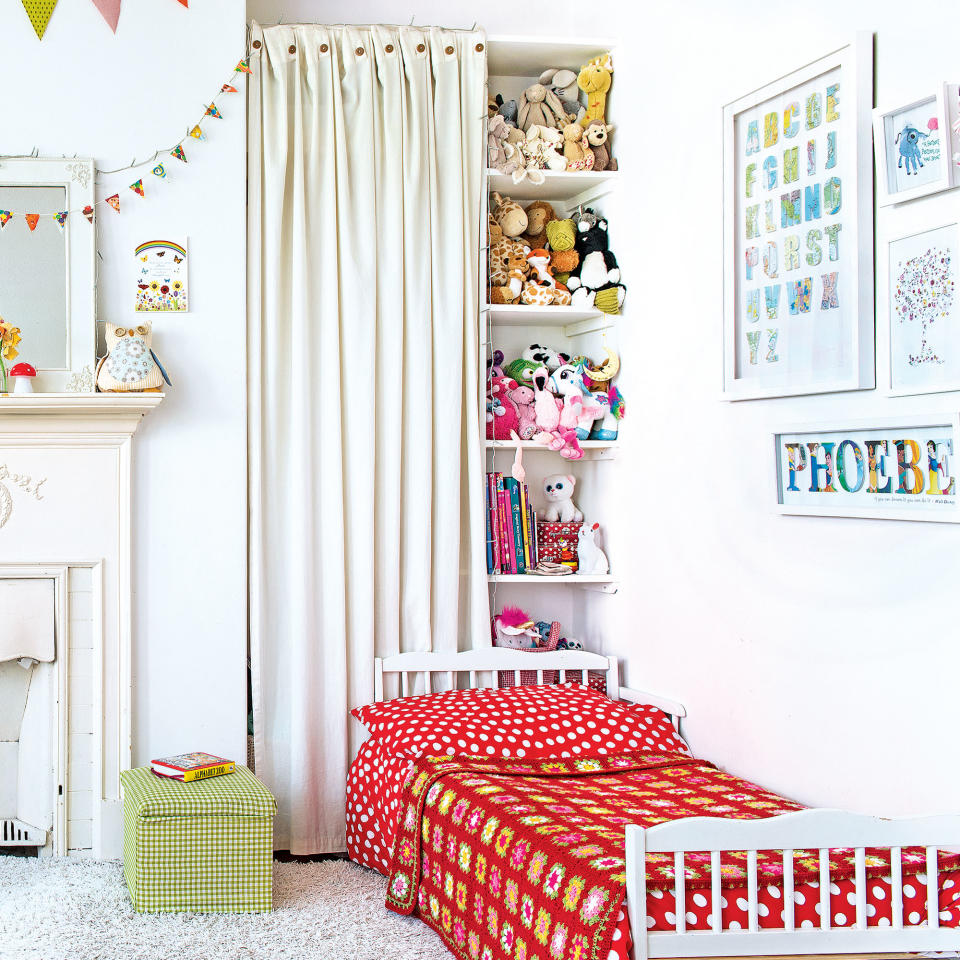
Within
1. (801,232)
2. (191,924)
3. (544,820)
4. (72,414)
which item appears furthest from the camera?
(72,414)

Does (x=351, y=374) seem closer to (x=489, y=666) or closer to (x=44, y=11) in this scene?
(x=489, y=666)

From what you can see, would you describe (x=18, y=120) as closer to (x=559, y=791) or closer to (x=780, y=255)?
(x=780, y=255)

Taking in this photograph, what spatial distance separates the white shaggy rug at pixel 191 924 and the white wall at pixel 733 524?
0.88 metres

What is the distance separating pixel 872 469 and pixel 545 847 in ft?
2.99

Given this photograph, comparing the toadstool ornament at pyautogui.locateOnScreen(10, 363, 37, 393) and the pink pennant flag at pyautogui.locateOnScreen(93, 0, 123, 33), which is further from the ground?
the pink pennant flag at pyautogui.locateOnScreen(93, 0, 123, 33)

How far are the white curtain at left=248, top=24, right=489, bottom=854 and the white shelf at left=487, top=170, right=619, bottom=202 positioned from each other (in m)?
0.13

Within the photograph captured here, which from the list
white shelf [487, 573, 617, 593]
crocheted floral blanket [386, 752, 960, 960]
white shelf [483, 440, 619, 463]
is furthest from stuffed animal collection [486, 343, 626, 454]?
crocheted floral blanket [386, 752, 960, 960]

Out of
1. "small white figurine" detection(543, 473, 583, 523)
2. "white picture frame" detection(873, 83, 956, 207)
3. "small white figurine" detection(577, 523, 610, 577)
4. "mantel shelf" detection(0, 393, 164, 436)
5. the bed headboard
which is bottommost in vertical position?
the bed headboard

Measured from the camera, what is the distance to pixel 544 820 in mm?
2021

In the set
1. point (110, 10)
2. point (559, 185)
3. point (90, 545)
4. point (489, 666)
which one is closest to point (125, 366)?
point (90, 545)

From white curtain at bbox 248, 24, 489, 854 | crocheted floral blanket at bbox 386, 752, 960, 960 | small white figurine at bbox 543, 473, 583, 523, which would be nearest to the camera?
crocheted floral blanket at bbox 386, 752, 960, 960

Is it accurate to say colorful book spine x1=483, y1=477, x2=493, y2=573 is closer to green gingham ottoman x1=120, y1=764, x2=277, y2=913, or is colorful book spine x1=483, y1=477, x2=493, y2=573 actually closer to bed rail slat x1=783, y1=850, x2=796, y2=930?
green gingham ottoman x1=120, y1=764, x2=277, y2=913

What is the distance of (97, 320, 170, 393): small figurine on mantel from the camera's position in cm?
272

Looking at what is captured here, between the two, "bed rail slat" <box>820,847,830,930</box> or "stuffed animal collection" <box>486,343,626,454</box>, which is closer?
"bed rail slat" <box>820,847,830,930</box>
